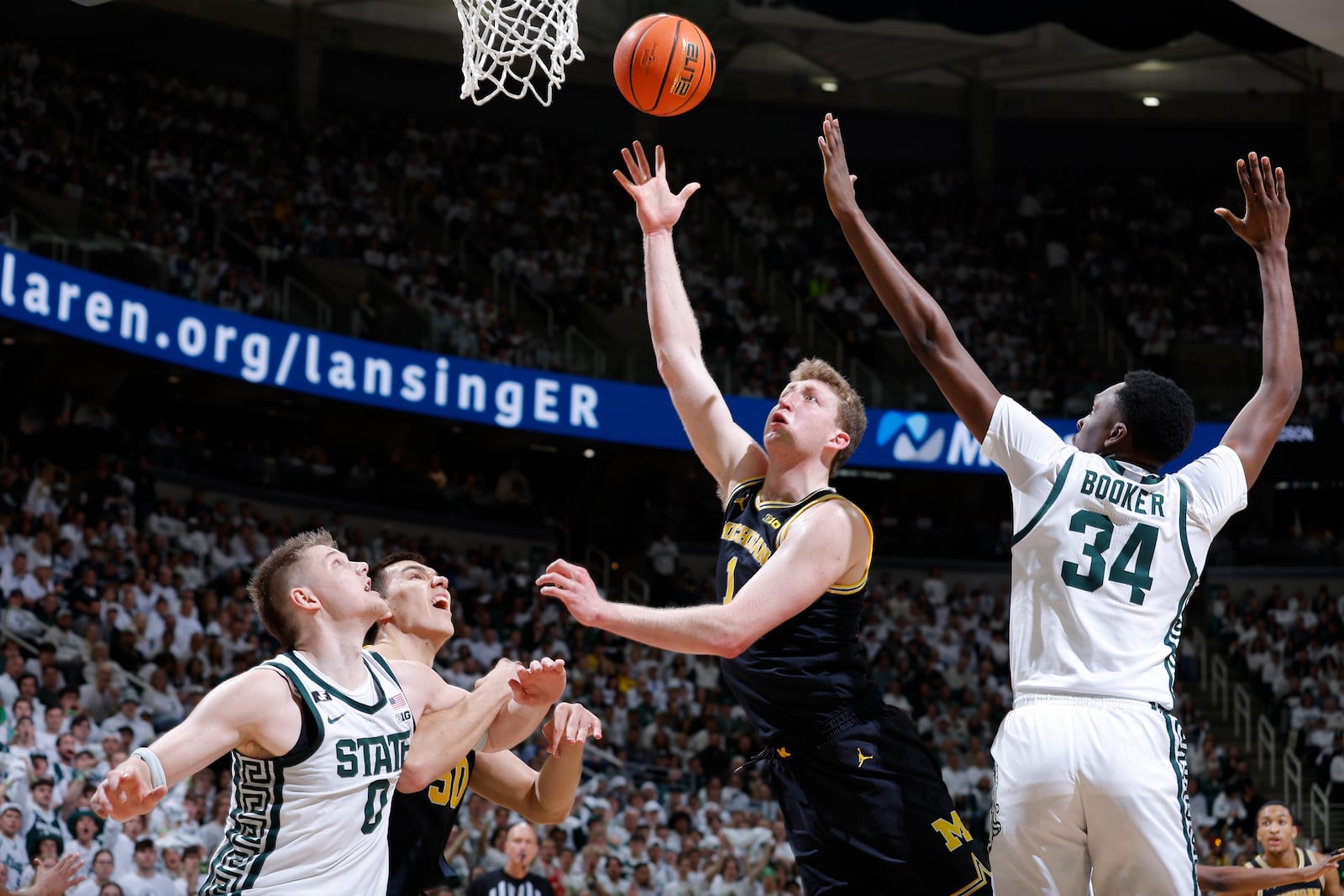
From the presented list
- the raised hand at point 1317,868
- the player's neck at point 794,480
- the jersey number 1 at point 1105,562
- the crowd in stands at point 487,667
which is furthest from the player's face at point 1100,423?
the crowd in stands at point 487,667

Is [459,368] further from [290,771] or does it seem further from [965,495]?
[290,771]

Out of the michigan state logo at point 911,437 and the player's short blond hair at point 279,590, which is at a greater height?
the michigan state logo at point 911,437

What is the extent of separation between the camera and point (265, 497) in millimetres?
19047

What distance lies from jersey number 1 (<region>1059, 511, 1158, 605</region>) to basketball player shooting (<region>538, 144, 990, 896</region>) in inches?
24.2

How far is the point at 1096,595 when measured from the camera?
372 centimetres

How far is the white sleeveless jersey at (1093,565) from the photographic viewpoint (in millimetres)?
3689

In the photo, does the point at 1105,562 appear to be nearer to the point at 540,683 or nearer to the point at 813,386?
the point at 813,386

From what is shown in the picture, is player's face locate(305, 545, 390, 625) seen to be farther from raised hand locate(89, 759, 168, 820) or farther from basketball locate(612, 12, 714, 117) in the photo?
basketball locate(612, 12, 714, 117)

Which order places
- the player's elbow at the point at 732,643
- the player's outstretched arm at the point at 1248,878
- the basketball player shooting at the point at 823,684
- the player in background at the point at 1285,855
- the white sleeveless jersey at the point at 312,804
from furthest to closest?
the player in background at the point at 1285,855
the player's outstretched arm at the point at 1248,878
the basketball player shooting at the point at 823,684
the white sleeveless jersey at the point at 312,804
the player's elbow at the point at 732,643

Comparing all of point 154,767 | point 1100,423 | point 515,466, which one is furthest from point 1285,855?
point 515,466

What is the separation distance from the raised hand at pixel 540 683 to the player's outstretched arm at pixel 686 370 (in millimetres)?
818

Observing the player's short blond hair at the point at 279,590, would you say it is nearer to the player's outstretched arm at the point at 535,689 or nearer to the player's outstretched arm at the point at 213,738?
the player's outstretched arm at the point at 213,738

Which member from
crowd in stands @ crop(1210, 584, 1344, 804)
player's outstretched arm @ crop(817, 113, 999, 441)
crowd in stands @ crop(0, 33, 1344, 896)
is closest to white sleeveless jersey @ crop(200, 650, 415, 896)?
player's outstretched arm @ crop(817, 113, 999, 441)

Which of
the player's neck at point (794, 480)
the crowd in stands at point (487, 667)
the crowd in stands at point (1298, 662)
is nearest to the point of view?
the player's neck at point (794, 480)
